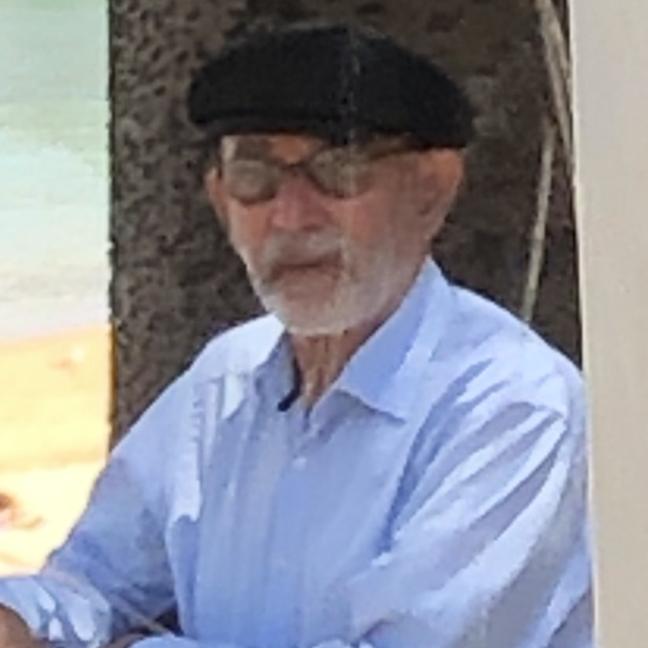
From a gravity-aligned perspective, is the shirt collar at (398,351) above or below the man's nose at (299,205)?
below

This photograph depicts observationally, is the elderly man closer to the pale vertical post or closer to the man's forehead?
the man's forehead

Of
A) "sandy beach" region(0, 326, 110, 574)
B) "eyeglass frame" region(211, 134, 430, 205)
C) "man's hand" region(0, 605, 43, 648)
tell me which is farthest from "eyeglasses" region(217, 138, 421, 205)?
"man's hand" region(0, 605, 43, 648)

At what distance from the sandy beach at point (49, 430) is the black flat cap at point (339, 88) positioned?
0.12m

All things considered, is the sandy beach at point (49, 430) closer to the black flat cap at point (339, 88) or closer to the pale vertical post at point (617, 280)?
the black flat cap at point (339, 88)

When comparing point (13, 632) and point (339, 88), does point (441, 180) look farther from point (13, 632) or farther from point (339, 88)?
point (13, 632)

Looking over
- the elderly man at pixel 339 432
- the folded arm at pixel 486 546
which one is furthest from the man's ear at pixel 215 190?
the folded arm at pixel 486 546

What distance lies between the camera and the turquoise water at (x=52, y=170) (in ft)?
1.97

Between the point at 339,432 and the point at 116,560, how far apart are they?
0.37ft

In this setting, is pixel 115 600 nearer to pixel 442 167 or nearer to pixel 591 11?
pixel 442 167

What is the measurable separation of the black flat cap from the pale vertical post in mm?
172

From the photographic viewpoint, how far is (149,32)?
0.58 metres

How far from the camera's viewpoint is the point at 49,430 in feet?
1.96

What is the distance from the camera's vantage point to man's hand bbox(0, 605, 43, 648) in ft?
1.98

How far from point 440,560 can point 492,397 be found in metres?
0.07
